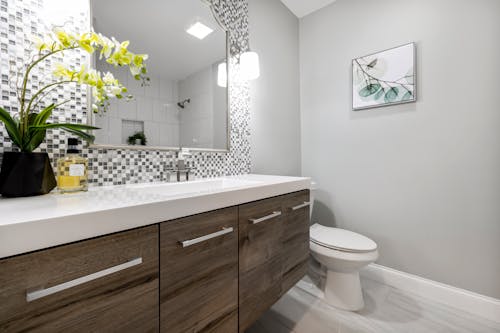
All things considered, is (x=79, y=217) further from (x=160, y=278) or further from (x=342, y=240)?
(x=342, y=240)

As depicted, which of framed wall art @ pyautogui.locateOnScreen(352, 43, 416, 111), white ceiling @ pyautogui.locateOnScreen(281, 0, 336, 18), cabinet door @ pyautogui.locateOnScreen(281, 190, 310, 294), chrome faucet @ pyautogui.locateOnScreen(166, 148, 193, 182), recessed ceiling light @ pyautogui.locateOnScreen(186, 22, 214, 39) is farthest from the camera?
white ceiling @ pyautogui.locateOnScreen(281, 0, 336, 18)

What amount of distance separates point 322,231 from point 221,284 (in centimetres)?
107

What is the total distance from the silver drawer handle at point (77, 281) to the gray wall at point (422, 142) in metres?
1.77

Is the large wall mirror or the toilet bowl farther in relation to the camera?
the toilet bowl

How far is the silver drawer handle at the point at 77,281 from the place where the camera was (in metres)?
0.41

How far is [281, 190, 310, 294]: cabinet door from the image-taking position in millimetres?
1079

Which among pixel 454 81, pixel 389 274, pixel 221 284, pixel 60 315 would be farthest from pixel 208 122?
pixel 389 274

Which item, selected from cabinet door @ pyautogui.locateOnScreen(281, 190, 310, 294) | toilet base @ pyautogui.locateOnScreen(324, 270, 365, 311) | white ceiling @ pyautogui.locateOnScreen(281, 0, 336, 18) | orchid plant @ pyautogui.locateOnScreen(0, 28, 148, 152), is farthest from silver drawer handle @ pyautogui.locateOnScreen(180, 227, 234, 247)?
white ceiling @ pyautogui.locateOnScreen(281, 0, 336, 18)

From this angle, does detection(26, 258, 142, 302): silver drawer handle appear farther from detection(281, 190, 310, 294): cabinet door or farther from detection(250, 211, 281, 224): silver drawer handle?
detection(281, 190, 310, 294): cabinet door

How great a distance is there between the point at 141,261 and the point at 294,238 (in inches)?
31.2

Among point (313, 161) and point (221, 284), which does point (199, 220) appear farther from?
point (313, 161)

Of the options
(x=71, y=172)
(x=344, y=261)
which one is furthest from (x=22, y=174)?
(x=344, y=261)

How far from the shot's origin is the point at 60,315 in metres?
0.45

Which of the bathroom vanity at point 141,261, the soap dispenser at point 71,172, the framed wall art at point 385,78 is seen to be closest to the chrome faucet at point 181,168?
the bathroom vanity at point 141,261
